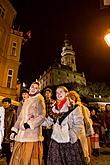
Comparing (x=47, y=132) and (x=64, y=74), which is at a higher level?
(x=64, y=74)

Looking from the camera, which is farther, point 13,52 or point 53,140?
point 13,52

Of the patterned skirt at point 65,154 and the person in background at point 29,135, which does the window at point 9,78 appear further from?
the patterned skirt at point 65,154

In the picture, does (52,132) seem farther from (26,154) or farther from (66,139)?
(26,154)

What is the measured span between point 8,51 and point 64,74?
43.3 metres

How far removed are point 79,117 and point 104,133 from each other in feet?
19.9

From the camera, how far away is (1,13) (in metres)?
18.9

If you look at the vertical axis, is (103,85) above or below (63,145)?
above

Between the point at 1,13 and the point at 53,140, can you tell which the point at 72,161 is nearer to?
the point at 53,140

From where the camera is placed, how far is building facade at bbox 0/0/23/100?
1839 cm

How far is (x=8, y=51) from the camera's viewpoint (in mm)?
19734

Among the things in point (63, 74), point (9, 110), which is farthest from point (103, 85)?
A: point (9, 110)

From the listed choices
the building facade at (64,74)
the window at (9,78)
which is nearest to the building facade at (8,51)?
the window at (9,78)

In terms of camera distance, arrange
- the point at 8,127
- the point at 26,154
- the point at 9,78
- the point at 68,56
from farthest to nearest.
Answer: the point at 68,56 → the point at 9,78 → the point at 8,127 → the point at 26,154

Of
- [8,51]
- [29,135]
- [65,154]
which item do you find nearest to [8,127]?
[29,135]
